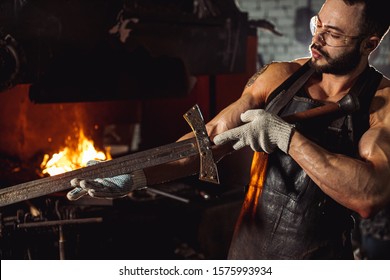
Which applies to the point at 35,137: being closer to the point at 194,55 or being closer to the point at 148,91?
the point at 148,91

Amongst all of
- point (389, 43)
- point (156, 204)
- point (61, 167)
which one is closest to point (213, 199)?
point (156, 204)

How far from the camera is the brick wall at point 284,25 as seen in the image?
1309 centimetres

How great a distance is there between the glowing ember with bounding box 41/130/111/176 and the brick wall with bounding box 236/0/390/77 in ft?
24.3

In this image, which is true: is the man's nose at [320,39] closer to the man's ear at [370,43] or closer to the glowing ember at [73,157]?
the man's ear at [370,43]

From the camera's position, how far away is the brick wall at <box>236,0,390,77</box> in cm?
1309

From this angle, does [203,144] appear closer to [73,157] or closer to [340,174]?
[340,174]

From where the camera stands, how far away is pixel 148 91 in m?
5.80

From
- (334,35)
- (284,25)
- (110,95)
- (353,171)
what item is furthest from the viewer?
(284,25)

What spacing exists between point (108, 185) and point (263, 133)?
36.3 inches

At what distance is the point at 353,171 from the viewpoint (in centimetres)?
284

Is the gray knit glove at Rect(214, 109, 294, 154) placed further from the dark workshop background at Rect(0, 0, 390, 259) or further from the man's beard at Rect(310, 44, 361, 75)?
the dark workshop background at Rect(0, 0, 390, 259)

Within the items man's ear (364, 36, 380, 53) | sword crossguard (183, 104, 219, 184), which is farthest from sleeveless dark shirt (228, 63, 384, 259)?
sword crossguard (183, 104, 219, 184)

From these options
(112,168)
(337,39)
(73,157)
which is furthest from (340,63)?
(73,157)

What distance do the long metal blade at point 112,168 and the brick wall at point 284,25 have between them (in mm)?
10554
